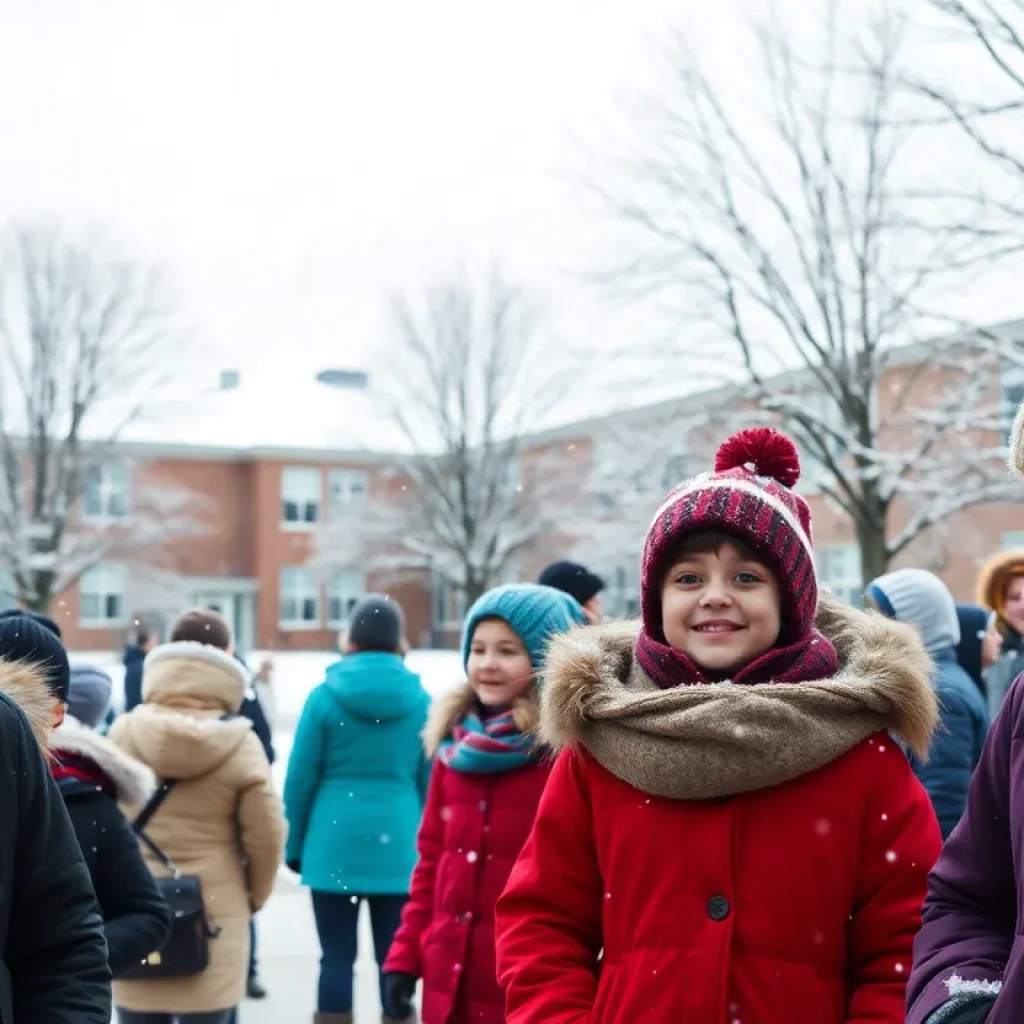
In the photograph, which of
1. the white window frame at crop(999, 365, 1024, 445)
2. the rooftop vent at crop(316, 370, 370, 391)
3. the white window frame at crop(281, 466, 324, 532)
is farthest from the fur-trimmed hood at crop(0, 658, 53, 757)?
the rooftop vent at crop(316, 370, 370, 391)

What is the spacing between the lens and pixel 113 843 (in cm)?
341

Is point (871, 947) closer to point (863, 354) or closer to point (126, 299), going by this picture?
point (863, 354)

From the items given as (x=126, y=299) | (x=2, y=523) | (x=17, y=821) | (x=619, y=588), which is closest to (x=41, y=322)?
(x=126, y=299)

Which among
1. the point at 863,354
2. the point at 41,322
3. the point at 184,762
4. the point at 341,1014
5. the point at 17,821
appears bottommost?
the point at 341,1014

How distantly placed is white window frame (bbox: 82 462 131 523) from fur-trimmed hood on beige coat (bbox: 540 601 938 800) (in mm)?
36451

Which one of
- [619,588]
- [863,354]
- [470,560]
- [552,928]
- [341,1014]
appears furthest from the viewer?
[619,588]

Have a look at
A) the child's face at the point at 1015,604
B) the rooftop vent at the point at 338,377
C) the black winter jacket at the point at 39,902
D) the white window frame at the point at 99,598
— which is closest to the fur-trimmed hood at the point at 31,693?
the black winter jacket at the point at 39,902

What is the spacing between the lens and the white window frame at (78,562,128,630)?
46.8 m

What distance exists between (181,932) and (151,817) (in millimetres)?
428

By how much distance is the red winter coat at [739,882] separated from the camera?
226 cm

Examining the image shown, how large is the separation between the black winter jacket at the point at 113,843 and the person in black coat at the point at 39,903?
103 cm

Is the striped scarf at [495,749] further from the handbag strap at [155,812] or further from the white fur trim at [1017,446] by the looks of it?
the white fur trim at [1017,446]

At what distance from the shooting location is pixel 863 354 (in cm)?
1586

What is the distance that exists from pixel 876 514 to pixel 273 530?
3625 cm
